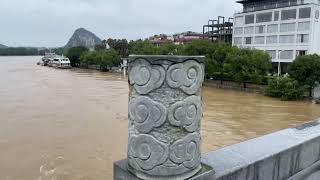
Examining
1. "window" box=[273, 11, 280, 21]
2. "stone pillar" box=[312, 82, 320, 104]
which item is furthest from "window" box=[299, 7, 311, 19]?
"stone pillar" box=[312, 82, 320, 104]

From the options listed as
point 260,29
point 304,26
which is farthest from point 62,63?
point 304,26

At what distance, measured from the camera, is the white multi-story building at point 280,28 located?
1674 inches

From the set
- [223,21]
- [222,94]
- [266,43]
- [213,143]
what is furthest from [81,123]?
[223,21]

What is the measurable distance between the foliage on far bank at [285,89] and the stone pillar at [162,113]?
28.9 m

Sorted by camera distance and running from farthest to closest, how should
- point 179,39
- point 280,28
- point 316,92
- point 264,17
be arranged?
point 179,39
point 264,17
point 280,28
point 316,92

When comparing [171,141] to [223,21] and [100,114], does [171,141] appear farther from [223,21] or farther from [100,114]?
[223,21]

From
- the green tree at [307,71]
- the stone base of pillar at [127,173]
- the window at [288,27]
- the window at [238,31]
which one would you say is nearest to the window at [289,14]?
the window at [288,27]

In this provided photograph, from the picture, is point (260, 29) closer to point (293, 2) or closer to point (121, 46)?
point (293, 2)

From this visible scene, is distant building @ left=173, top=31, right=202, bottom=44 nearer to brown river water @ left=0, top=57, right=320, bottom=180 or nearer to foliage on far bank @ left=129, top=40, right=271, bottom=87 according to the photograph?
foliage on far bank @ left=129, top=40, right=271, bottom=87

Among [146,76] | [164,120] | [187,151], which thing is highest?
[146,76]

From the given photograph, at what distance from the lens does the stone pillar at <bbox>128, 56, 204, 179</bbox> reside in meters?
1.97

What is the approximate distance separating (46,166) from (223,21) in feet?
174

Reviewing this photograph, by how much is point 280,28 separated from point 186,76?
47.3 m

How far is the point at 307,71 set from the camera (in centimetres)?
3003
